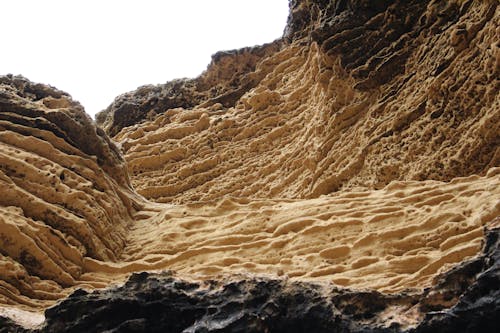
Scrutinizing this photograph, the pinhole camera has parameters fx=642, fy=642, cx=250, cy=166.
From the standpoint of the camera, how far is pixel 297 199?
10977 millimetres

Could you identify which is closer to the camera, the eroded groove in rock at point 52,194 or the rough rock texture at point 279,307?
the rough rock texture at point 279,307

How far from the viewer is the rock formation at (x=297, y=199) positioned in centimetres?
556

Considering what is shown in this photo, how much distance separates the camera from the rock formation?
5562mm

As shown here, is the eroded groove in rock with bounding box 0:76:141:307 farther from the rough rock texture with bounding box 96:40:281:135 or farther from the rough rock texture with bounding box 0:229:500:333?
the rough rock texture with bounding box 96:40:281:135

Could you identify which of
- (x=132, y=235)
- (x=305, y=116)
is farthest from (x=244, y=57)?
(x=132, y=235)

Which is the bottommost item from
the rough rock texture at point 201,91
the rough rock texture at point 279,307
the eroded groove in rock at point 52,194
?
the rough rock texture at point 279,307

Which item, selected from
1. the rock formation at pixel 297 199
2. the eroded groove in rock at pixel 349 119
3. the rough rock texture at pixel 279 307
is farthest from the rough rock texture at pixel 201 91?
the rough rock texture at pixel 279 307

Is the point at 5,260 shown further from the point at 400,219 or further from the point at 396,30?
the point at 396,30

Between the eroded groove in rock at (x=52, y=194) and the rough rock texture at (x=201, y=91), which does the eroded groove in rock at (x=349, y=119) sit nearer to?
the rough rock texture at (x=201, y=91)

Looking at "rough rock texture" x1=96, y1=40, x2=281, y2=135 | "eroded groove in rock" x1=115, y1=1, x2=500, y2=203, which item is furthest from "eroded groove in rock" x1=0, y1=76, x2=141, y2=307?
"rough rock texture" x1=96, y1=40, x2=281, y2=135

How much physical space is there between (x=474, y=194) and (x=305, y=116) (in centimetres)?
772

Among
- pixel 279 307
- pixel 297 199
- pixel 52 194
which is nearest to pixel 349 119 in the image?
pixel 297 199

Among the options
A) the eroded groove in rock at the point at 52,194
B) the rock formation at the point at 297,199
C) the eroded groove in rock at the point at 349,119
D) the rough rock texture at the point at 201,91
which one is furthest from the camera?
the rough rock texture at the point at 201,91

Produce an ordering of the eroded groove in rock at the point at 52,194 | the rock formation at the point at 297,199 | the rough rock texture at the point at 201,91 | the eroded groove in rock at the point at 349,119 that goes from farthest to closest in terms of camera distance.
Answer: the rough rock texture at the point at 201,91 < the eroded groove in rock at the point at 349,119 < the eroded groove in rock at the point at 52,194 < the rock formation at the point at 297,199
